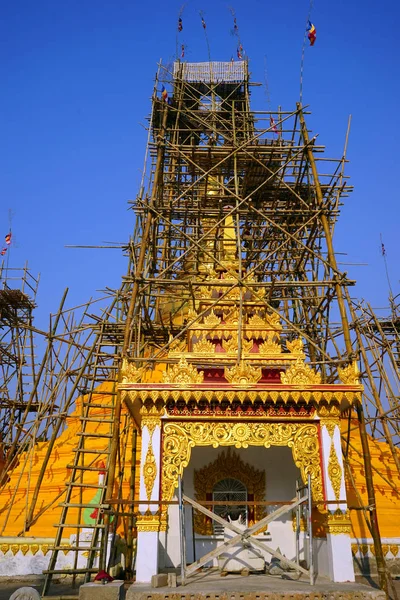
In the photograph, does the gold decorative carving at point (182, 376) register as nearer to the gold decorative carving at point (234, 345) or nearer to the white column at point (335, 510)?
the white column at point (335, 510)

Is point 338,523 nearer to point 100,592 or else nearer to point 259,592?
point 259,592

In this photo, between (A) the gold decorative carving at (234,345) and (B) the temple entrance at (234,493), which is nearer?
(B) the temple entrance at (234,493)

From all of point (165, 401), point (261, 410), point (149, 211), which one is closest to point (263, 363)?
point (261, 410)

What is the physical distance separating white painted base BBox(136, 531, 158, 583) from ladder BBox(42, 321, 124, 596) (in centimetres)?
130

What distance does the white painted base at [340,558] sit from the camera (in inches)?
414

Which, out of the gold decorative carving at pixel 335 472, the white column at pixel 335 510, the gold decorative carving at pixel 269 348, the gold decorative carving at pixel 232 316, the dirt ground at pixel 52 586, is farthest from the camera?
the gold decorative carving at pixel 232 316

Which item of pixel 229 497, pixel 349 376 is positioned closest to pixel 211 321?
pixel 229 497

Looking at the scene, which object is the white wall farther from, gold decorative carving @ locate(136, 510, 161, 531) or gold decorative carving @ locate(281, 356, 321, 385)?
gold decorative carving @ locate(281, 356, 321, 385)

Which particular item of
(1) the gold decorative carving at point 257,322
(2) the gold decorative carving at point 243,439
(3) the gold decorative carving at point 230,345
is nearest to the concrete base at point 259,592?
(2) the gold decorative carving at point 243,439

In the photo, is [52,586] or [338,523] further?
[52,586]

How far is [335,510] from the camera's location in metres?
11.0

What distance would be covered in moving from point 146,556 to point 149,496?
3.72 ft

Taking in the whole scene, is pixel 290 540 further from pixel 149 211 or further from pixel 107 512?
pixel 149 211

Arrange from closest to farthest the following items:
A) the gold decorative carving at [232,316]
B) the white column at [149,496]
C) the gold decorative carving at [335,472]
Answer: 1. the white column at [149,496]
2. the gold decorative carving at [335,472]
3. the gold decorative carving at [232,316]
